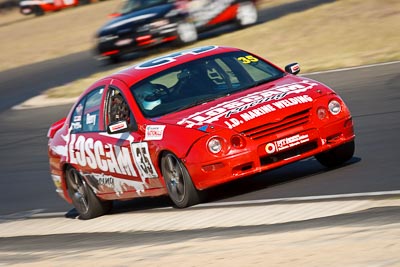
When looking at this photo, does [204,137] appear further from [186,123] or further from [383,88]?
[383,88]

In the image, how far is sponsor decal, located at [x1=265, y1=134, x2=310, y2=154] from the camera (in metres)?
9.49

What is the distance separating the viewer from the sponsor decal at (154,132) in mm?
9734

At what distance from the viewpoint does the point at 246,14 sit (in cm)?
2628

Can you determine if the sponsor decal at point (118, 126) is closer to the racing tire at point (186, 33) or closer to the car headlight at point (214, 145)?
the car headlight at point (214, 145)

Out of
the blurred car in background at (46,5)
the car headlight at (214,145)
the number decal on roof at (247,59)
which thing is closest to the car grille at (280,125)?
the car headlight at (214,145)

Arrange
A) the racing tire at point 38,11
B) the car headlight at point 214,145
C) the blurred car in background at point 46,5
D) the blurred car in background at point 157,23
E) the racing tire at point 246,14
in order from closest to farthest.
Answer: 1. the car headlight at point 214,145
2. the blurred car in background at point 157,23
3. the racing tire at point 246,14
4. the blurred car in background at point 46,5
5. the racing tire at point 38,11

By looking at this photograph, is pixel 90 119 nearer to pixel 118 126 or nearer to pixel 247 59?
pixel 118 126

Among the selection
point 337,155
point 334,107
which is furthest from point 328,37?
point 334,107

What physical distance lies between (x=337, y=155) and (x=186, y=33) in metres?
14.7

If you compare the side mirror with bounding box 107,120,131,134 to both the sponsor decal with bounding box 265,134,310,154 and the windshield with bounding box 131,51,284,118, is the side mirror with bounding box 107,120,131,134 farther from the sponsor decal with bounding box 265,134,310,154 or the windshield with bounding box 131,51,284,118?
the sponsor decal with bounding box 265,134,310,154

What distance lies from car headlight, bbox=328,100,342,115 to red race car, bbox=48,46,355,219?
0.04 feet

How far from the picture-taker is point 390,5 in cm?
2441

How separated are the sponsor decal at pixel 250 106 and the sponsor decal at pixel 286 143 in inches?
11.2

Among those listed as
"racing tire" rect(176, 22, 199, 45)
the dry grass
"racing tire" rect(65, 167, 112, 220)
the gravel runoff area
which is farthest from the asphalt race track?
"racing tire" rect(176, 22, 199, 45)
